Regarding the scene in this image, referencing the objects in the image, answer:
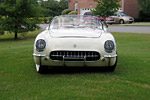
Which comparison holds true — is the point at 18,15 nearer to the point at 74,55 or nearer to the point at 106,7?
the point at 106,7

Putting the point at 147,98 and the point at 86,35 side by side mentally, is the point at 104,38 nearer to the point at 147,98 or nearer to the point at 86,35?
the point at 86,35

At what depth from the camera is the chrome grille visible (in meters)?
4.89

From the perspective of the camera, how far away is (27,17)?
2197cm

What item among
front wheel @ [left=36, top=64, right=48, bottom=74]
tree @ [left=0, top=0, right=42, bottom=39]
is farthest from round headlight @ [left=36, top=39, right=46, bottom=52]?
tree @ [left=0, top=0, right=42, bottom=39]

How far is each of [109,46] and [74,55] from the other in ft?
2.37

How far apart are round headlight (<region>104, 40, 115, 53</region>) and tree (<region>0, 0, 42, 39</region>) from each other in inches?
658

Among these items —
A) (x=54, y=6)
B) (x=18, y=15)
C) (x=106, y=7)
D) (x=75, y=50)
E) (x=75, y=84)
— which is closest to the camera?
(x=75, y=84)

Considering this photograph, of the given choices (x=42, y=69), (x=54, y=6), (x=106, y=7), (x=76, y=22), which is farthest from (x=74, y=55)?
(x=54, y=6)

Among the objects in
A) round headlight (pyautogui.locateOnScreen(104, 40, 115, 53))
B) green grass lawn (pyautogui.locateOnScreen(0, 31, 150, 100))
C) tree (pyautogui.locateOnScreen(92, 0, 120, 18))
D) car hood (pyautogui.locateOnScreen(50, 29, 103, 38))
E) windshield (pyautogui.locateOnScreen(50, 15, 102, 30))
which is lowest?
green grass lawn (pyautogui.locateOnScreen(0, 31, 150, 100))

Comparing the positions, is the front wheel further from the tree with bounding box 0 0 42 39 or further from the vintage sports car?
the tree with bounding box 0 0 42 39

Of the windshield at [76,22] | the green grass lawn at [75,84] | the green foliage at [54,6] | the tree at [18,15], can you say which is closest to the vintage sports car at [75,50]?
the green grass lawn at [75,84]

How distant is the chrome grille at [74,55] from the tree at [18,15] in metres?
16.5

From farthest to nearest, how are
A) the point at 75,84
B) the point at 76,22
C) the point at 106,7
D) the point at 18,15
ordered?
the point at 106,7 < the point at 18,15 < the point at 76,22 < the point at 75,84

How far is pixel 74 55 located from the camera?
491 cm
